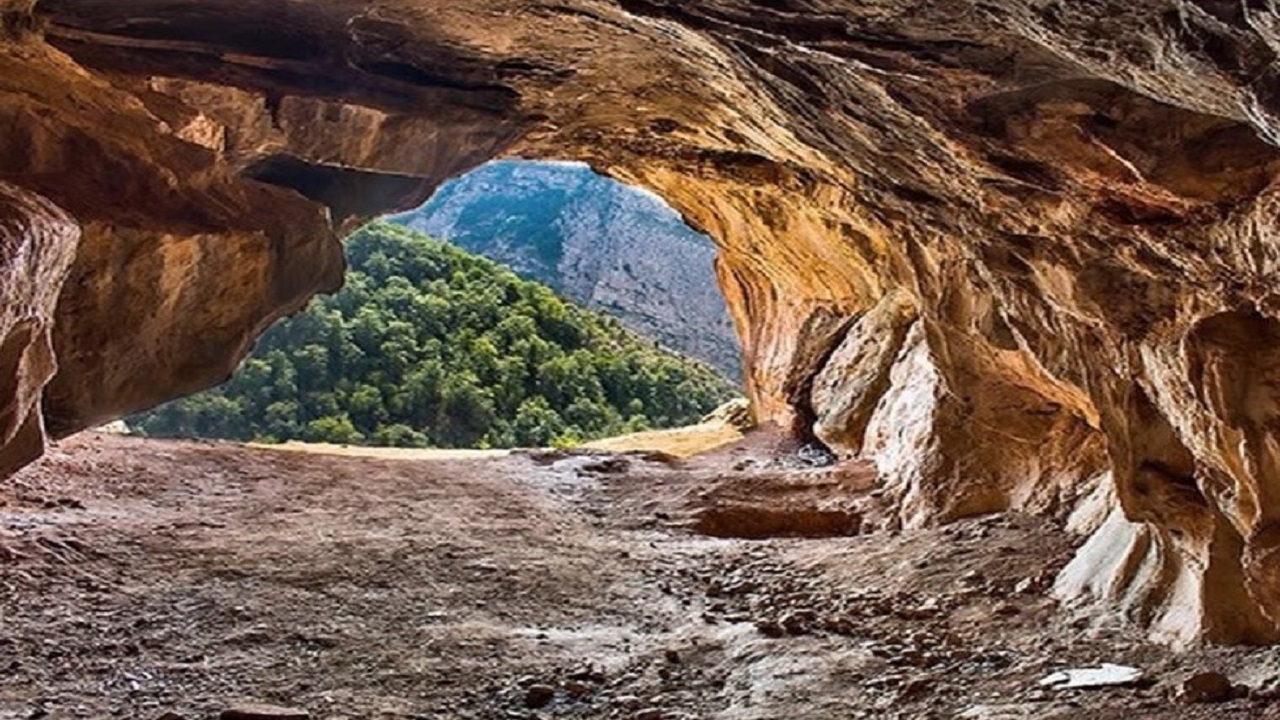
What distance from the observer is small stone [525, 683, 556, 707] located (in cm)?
515

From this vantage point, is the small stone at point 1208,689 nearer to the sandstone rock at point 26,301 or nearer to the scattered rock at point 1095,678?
the scattered rock at point 1095,678

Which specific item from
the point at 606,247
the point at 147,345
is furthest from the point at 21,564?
the point at 606,247

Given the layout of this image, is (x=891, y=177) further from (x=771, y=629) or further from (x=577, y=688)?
(x=577, y=688)

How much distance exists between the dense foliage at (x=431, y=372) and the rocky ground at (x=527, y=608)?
8134mm

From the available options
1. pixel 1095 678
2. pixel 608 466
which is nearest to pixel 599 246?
pixel 608 466

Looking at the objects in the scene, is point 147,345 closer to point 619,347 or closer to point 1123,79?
point 1123,79

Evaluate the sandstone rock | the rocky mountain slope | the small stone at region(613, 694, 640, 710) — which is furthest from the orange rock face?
the rocky mountain slope

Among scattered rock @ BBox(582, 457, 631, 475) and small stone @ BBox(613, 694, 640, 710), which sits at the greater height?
small stone @ BBox(613, 694, 640, 710)

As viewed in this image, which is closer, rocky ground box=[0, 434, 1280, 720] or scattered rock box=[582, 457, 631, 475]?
rocky ground box=[0, 434, 1280, 720]

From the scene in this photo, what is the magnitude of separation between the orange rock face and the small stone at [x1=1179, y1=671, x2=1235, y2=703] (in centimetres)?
61

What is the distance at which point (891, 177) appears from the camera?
707cm

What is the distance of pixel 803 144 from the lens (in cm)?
789

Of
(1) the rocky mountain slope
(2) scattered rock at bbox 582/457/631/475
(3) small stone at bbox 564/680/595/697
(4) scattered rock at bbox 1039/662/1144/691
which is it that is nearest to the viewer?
(4) scattered rock at bbox 1039/662/1144/691

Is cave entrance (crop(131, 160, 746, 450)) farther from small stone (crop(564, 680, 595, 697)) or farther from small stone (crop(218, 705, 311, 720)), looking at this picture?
small stone (crop(218, 705, 311, 720))
